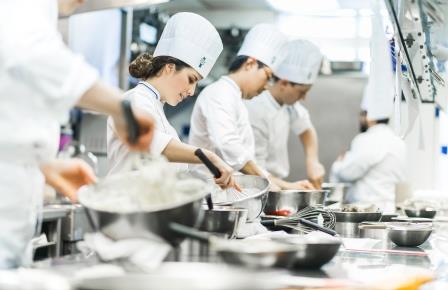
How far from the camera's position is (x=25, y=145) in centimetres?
131

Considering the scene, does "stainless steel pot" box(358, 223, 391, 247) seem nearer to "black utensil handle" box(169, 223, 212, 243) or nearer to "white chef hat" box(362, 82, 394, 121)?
"white chef hat" box(362, 82, 394, 121)

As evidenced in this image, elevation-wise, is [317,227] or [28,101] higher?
[28,101]

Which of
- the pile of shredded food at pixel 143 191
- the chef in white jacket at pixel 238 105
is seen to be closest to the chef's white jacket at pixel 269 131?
the chef in white jacket at pixel 238 105

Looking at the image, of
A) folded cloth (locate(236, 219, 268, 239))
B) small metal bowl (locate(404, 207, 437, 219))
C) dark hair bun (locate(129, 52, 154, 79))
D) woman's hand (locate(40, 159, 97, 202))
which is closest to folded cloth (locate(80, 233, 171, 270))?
woman's hand (locate(40, 159, 97, 202))

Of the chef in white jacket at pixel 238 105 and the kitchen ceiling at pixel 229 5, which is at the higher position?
the kitchen ceiling at pixel 229 5

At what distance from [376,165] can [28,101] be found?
4.15m

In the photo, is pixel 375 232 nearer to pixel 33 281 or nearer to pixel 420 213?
pixel 420 213

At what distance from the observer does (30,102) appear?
129 centimetres

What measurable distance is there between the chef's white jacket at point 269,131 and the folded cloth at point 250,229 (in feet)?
6.62

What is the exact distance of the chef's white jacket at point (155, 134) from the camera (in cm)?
221

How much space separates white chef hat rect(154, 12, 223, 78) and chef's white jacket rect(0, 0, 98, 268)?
106 centimetres

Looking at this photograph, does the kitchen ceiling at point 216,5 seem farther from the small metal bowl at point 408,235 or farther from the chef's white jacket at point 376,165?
the small metal bowl at point 408,235

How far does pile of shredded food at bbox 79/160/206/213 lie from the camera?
1.28 m

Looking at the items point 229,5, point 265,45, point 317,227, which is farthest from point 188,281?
point 229,5
